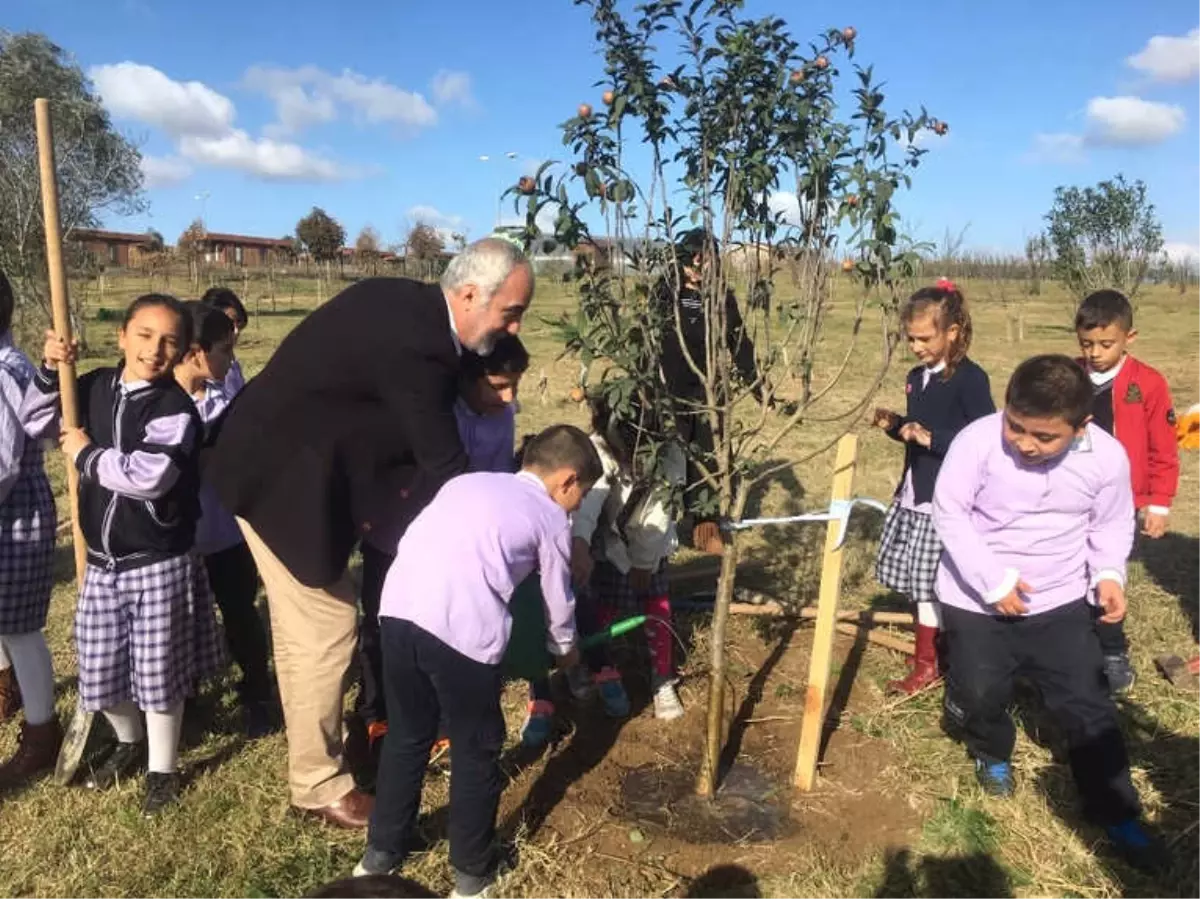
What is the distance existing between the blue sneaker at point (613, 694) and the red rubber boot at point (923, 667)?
120cm

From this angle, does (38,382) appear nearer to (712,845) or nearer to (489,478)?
(489,478)

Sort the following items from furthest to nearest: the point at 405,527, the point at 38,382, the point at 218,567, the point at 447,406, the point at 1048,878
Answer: the point at 218,567 < the point at 38,382 < the point at 405,527 < the point at 1048,878 < the point at 447,406

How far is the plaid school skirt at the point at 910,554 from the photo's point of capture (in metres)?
3.82

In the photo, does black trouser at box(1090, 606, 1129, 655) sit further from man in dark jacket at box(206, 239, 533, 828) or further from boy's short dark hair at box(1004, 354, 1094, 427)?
man in dark jacket at box(206, 239, 533, 828)

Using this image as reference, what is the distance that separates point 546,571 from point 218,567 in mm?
1690

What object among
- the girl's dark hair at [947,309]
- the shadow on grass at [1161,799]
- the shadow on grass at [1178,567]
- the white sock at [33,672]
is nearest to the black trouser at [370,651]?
the white sock at [33,672]

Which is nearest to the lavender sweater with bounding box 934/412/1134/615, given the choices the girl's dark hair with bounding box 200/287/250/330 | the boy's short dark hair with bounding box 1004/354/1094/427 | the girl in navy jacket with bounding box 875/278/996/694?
the boy's short dark hair with bounding box 1004/354/1094/427

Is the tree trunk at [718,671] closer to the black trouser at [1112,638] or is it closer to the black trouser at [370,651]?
the black trouser at [370,651]

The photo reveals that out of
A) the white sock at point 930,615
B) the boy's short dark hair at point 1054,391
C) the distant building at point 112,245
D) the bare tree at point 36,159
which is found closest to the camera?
the boy's short dark hair at point 1054,391

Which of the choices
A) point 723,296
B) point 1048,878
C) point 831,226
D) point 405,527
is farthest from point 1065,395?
point 405,527

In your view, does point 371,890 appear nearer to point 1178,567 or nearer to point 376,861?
point 376,861

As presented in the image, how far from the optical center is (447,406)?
8.12 feet

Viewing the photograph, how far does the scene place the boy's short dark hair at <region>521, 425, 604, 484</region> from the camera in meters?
2.63

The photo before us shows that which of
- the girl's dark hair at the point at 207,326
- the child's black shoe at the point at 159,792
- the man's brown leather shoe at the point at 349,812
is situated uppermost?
the girl's dark hair at the point at 207,326
